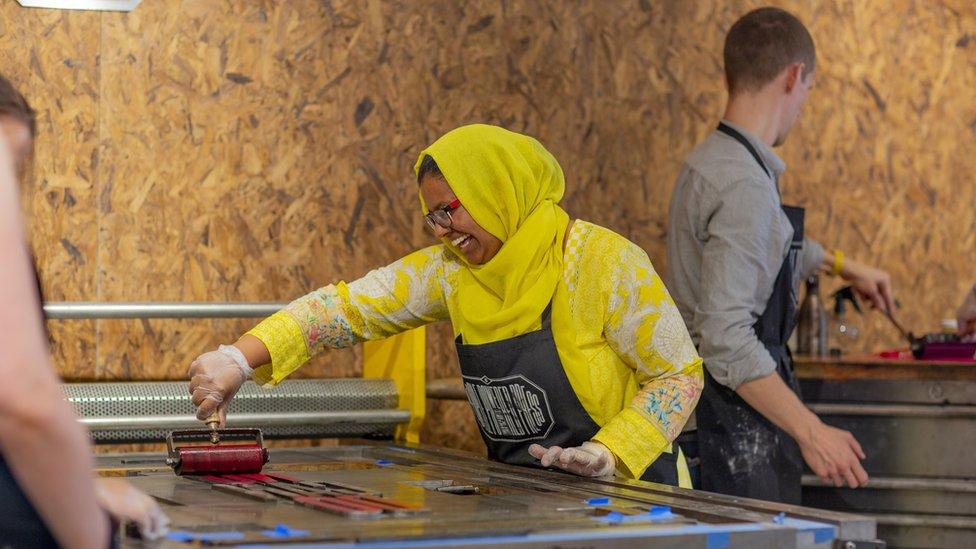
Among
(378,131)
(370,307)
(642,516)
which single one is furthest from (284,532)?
(378,131)

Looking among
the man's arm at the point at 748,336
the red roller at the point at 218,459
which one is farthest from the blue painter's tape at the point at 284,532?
the man's arm at the point at 748,336

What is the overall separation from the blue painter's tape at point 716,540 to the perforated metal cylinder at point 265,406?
1591mm

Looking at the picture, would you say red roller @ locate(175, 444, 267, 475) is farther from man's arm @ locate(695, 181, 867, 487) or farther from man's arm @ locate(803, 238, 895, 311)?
man's arm @ locate(803, 238, 895, 311)

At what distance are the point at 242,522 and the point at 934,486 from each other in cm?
236

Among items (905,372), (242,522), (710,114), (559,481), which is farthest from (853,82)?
(242,522)

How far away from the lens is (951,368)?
3.53 m

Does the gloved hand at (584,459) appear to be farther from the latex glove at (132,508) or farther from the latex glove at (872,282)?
the latex glove at (872,282)

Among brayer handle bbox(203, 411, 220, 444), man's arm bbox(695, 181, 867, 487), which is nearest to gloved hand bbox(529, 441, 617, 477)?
brayer handle bbox(203, 411, 220, 444)

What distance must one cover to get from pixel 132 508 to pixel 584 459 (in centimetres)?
96

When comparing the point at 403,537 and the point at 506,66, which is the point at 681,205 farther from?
the point at 403,537

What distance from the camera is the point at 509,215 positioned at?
2.49 m

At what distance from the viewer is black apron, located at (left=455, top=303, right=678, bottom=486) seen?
8.14 ft

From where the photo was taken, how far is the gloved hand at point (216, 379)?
8.07ft

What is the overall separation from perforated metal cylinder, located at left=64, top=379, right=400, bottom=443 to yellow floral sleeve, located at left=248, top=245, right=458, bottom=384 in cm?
50
